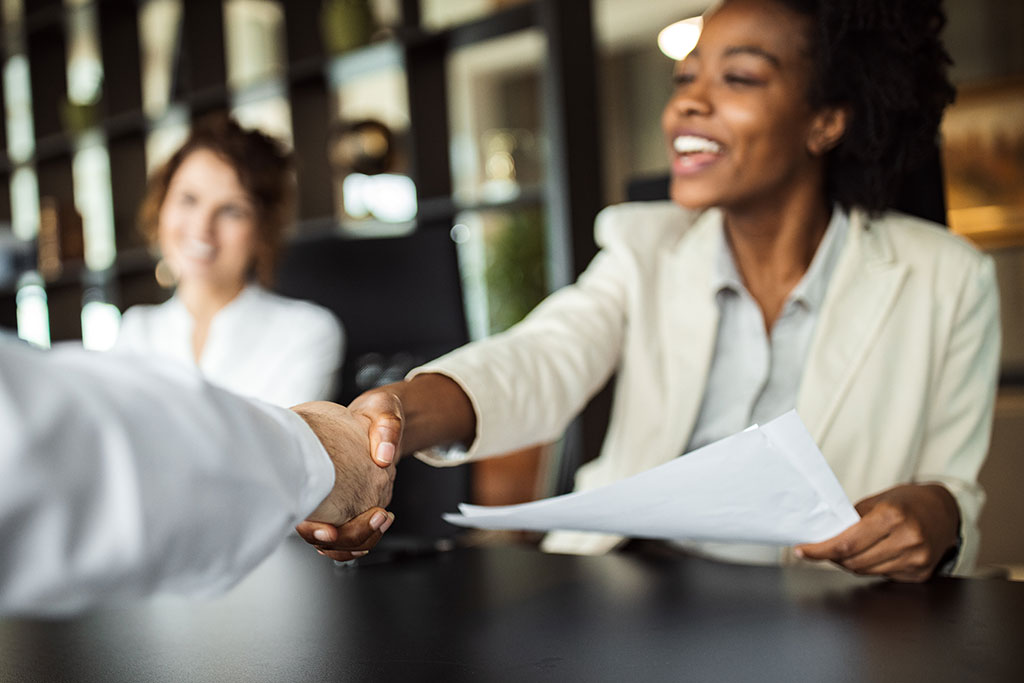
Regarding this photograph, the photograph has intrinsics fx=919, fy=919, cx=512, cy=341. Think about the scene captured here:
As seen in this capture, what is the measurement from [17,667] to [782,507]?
1.85ft

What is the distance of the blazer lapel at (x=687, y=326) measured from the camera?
1266mm

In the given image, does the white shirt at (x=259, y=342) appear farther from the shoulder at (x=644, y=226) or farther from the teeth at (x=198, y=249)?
the shoulder at (x=644, y=226)

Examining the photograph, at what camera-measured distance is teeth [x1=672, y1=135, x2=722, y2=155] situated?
4.18 feet

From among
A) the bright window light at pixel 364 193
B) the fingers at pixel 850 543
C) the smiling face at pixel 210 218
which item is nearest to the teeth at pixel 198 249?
the smiling face at pixel 210 218

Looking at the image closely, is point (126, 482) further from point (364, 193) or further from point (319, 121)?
point (319, 121)

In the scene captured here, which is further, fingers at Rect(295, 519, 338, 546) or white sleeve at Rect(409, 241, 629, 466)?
white sleeve at Rect(409, 241, 629, 466)

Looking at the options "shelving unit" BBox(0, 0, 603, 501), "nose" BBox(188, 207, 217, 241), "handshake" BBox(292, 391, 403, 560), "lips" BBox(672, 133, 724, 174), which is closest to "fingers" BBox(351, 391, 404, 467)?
"handshake" BBox(292, 391, 403, 560)

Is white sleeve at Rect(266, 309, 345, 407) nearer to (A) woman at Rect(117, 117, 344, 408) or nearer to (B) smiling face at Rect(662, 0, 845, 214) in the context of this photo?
(A) woman at Rect(117, 117, 344, 408)

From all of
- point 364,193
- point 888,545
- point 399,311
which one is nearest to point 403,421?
point 888,545

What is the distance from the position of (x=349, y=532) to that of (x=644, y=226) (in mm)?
876

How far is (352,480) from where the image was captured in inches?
26.7

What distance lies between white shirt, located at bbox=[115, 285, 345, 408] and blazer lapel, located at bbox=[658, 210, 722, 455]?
0.81 meters

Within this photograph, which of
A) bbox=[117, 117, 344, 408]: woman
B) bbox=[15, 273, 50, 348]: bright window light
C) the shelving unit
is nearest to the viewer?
bbox=[117, 117, 344, 408]: woman

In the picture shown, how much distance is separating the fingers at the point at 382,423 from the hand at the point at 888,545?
37 cm
